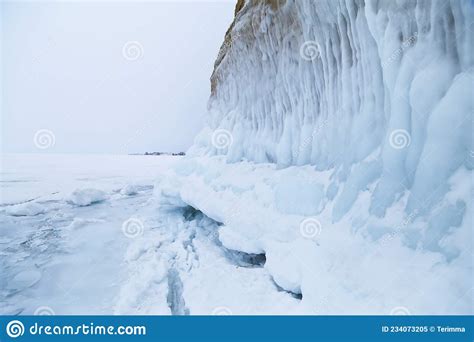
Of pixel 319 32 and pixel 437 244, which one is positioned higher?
pixel 319 32

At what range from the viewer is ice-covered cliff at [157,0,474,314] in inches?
74.3

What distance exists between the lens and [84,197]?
31.7ft

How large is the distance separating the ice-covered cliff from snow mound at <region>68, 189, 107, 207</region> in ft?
20.7

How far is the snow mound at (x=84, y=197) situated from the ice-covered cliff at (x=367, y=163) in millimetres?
6320

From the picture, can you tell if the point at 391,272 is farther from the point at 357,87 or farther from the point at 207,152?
the point at 207,152

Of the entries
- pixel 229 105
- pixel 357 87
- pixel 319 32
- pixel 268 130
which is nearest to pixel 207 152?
pixel 229 105

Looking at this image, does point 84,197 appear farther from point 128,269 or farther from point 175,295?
point 175,295

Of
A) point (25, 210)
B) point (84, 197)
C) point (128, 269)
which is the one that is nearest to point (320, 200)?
point (128, 269)

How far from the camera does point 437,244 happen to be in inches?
72.9

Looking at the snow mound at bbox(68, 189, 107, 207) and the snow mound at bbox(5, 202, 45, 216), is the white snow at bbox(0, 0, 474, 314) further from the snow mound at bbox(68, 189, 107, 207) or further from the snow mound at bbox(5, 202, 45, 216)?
the snow mound at bbox(68, 189, 107, 207)

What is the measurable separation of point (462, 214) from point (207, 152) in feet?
23.3

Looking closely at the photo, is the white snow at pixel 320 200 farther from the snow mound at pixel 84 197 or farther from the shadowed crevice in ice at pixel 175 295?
the snow mound at pixel 84 197

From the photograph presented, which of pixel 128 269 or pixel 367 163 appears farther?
pixel 128 269

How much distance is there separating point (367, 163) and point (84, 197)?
30.4 feet
